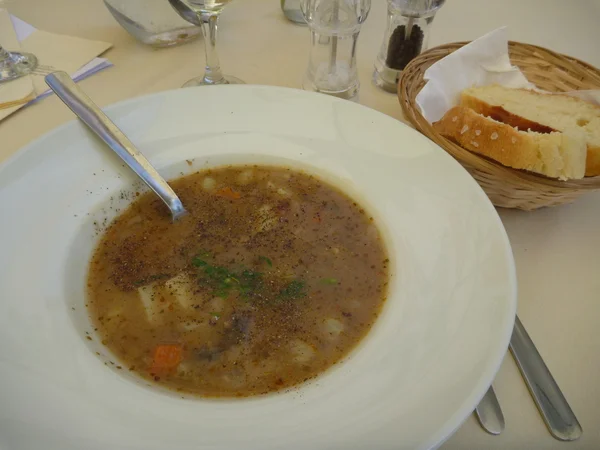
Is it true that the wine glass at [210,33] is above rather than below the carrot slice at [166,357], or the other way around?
above

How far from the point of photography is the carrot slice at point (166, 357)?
123 cm

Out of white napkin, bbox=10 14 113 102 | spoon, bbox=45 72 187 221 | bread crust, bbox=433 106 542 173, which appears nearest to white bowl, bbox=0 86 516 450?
spoon, bbox=45 72 187 221

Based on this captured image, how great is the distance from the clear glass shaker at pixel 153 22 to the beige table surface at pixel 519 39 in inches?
2.2

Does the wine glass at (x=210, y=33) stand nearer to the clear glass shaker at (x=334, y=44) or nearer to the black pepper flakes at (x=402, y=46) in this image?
the clear glass shaker at (x=334, y=44)

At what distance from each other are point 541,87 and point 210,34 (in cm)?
142

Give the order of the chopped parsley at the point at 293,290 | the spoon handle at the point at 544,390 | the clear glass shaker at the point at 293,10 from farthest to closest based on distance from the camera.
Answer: the clear glass shaker at the point at 293,10 → the chopped parsley at the point at 293,290 → the spoon handle at the point at 544,390

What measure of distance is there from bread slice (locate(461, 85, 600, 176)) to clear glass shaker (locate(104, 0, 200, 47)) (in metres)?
1.39

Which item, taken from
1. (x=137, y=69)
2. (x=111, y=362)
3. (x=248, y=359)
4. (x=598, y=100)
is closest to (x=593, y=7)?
(x=598, y=100)

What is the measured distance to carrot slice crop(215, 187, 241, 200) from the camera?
5.67ft

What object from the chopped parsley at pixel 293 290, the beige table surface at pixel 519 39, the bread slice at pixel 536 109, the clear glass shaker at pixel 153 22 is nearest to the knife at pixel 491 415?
the beige table surface at pixel 519 39

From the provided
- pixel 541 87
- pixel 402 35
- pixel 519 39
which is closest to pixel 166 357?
pixel 402 35

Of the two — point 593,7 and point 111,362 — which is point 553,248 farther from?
point 593,7

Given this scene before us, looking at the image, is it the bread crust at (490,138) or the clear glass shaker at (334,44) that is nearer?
the bread crust at (490,138)

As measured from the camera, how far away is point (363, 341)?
1238 millimetres
